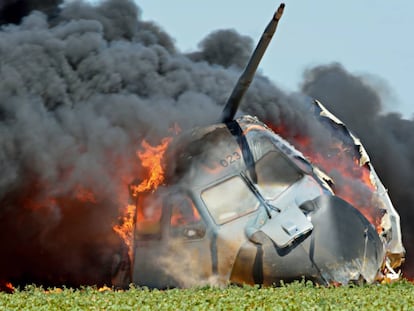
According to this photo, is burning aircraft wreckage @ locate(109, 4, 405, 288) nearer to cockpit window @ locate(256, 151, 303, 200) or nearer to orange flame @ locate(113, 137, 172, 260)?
cockpit window @ locate(256, 151, 303, 200)

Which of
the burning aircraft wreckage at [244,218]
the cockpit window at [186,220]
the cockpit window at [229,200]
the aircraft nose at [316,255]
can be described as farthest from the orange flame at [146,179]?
the aircraft nose at [316,255]

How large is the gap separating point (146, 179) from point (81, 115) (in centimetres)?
304

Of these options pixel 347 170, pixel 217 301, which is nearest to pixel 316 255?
pixel 217 301

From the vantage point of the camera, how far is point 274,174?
23.6 meters

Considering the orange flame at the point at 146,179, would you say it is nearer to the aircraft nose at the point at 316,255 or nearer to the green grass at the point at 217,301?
the aircraft nose at the point at 316,255

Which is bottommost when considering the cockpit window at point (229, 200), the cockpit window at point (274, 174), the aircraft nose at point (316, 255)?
the aircraft nose at point (316, 255)

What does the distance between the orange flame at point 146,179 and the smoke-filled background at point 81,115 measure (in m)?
0.29

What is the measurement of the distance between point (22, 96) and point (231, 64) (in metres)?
12.1

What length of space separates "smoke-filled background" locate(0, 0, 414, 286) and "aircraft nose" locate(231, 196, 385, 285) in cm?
520

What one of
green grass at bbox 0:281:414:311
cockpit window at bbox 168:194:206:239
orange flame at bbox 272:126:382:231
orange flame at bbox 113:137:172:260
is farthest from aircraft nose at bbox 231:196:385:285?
Answer: orange flame at bbox 272:126:382:231

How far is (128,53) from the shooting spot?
26.7m

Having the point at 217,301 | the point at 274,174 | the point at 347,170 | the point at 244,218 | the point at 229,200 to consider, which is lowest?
the point at 347,170

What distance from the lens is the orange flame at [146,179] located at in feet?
80.6

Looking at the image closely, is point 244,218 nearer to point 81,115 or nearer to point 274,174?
point 274,174
